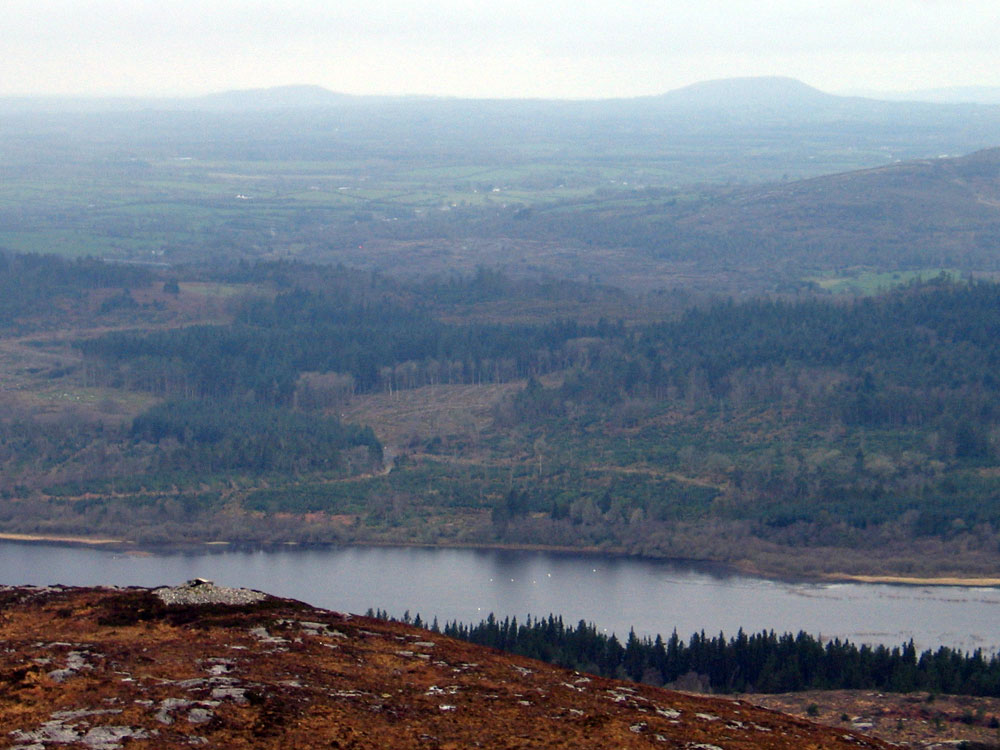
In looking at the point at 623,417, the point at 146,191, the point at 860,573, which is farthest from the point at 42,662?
the point at 146,191

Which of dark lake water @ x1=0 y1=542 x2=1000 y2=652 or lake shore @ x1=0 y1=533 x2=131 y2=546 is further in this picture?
lake shore @ x1=0 y1=533 x2=131 y2=546

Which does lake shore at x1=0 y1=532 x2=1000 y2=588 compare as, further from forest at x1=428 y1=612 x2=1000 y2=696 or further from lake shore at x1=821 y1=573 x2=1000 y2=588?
forest at x1=428 y1=612 x2=1000 y2=696

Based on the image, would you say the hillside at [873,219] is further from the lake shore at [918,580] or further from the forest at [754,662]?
the forest at [754,662]

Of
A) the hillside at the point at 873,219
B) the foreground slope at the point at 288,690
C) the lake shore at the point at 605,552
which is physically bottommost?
the lake shore at the point at 605,552

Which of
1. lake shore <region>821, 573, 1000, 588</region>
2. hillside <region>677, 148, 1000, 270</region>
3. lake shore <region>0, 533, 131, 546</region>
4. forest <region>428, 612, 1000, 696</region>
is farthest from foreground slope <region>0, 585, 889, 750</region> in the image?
hillside <region>677, 148, 1000, 270</region>

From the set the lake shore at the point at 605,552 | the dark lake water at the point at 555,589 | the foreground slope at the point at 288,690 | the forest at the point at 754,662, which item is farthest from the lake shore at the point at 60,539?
the foreground slope at the point at 288,690

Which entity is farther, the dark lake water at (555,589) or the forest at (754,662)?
the dark lake water at (555,589)

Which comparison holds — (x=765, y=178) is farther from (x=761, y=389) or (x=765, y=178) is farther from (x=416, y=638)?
(x=416, y=638)
